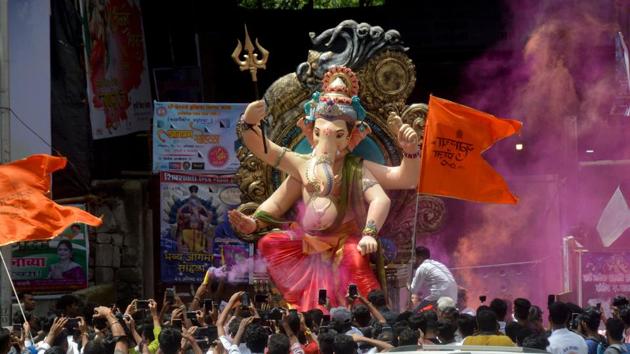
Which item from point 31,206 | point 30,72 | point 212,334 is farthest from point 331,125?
point 212,334

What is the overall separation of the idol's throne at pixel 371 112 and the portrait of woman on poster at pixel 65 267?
3.29 metres

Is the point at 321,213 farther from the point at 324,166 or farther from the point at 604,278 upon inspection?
the point at 604,278

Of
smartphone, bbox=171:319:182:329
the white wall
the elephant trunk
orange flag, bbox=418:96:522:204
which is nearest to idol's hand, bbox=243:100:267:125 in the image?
the elephant trunk

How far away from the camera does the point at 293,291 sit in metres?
16.7

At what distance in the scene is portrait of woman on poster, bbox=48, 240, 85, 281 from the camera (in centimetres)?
1981

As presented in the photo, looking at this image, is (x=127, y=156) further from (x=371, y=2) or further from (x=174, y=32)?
(x=371, y=2)

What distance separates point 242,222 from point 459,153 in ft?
9.12

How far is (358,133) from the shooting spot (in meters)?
17.0

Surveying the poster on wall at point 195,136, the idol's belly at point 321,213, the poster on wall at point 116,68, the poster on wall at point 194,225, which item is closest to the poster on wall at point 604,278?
the idol's belly at point 321,213

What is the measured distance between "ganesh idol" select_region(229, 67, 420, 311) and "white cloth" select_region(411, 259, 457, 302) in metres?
0.93

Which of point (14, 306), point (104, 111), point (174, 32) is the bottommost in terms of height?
point (14, 306)

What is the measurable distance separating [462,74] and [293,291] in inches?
303

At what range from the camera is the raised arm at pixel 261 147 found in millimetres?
16688

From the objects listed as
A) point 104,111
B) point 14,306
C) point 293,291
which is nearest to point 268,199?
point 293,291
